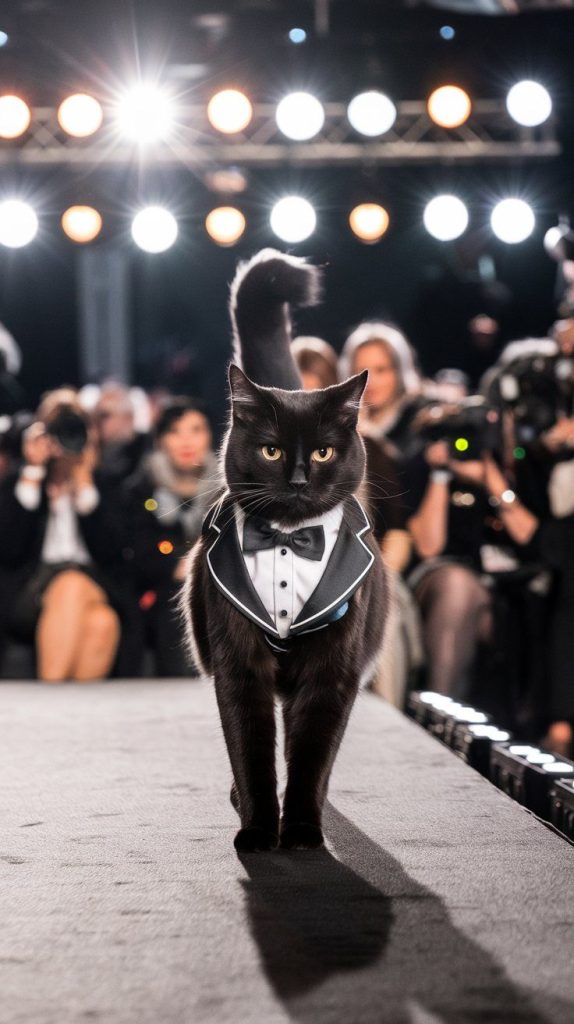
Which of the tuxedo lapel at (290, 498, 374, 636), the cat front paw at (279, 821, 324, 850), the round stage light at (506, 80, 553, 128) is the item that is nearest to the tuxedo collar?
the tuxedo lapel at (290, 498, 374, 636)

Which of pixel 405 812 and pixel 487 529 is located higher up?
pixel 487 529

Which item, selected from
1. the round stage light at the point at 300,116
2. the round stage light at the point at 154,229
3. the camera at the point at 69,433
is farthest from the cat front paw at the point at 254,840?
the round stage light at the point at 300,116

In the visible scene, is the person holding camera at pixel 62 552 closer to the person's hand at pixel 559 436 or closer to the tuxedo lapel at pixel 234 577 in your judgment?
the person's hand at pixel 559 436

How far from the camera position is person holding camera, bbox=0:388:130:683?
3.37 m

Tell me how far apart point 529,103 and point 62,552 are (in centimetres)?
186

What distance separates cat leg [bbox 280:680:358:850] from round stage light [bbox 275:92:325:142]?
8.94 ft

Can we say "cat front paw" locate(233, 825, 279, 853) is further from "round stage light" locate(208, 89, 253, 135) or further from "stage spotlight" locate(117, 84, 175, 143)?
"stage spotlight" locate(117, 84, 175, 143)

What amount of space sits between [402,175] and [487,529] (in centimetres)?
170

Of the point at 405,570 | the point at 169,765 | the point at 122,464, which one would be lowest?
the point at 169,765

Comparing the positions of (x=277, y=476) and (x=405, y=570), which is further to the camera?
(x=405, y=570)

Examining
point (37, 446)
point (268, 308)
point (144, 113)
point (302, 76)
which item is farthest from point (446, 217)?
point (268, 308)

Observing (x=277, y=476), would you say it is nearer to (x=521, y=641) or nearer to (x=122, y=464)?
(x=521, y=641)

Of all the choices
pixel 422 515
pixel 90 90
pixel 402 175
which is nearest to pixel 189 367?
pixel 402 175

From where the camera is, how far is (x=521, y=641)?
3438 mm
